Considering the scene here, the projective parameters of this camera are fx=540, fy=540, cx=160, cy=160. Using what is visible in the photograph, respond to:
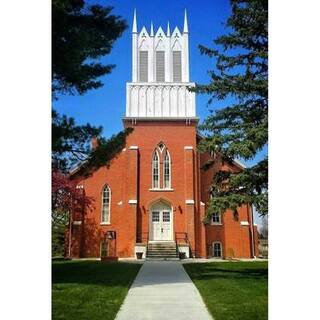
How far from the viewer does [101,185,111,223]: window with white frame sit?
17.7 metres

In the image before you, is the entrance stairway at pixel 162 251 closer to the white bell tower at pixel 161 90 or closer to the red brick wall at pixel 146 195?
the red brick wall at pixel 146 195

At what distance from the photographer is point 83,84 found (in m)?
5.95

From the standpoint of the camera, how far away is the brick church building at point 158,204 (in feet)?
54.1

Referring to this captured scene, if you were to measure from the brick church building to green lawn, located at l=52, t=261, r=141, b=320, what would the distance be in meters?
7.27

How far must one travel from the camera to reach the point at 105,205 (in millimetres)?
17797

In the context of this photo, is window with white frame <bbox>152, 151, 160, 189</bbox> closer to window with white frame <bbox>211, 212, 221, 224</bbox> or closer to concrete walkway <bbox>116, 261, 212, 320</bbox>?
window with white frame <bbox>211, 212, 221, 224</bbox>

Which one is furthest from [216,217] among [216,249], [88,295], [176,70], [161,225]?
[161,225]

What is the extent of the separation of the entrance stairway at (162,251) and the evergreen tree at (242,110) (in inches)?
303

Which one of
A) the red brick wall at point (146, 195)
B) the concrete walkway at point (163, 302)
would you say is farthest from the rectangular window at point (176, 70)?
the concrete walkway at point (163, 302)

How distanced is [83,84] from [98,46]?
604 millimetres

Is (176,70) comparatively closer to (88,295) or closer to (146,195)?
(146,195)

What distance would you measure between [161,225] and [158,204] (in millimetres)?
698

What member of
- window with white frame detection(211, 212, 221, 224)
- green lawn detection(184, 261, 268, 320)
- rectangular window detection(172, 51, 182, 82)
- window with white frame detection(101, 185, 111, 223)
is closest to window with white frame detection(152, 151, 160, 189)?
window with white frame detection(101, 185, 111, 223)
